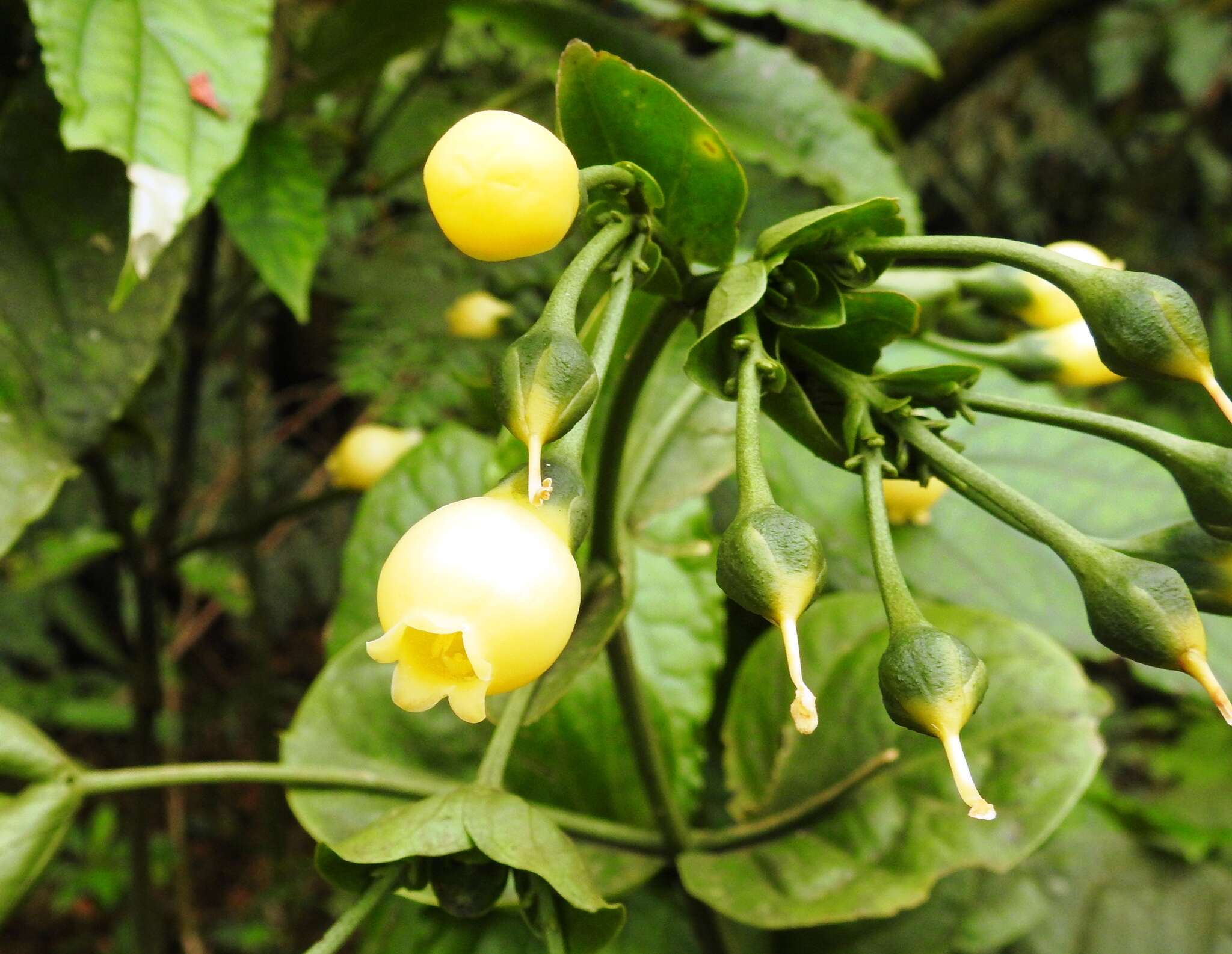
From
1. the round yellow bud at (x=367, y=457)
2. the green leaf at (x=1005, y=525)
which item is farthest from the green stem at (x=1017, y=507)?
the round yellow bud at (x=367, y=457)

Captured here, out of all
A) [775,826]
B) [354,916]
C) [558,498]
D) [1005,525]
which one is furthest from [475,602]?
[1005,525]

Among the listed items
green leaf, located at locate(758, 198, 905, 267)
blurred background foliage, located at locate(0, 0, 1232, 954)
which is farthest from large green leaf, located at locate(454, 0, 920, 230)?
green leaf, located at locate(758, 198, 905, 267)

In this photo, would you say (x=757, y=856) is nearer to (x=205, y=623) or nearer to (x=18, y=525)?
(x=18, y=525)

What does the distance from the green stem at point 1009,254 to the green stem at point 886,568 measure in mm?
74

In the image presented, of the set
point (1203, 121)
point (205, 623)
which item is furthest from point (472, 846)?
point (1203, 121)

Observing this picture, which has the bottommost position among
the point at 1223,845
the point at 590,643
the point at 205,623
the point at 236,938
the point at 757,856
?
the point at 236,938

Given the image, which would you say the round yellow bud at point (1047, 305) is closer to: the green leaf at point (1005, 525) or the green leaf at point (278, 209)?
the green leaf at point (1005, 525)

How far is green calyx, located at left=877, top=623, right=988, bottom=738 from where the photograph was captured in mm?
291

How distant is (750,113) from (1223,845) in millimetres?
752

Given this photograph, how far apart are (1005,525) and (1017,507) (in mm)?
392

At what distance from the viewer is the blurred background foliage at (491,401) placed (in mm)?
675

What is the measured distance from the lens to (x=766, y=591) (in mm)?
294

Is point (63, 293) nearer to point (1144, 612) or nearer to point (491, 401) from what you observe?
point (491, 401)

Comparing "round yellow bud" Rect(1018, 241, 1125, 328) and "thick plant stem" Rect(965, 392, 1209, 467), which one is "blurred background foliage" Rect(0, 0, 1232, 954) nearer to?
"round yellow bud" Rect(1018, 241, 1125, 328)
